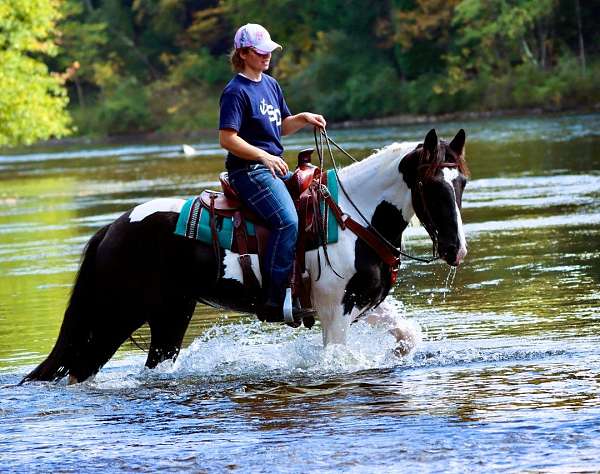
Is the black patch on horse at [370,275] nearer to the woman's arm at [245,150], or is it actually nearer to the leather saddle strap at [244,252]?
the leather saddle strap at [244,252]

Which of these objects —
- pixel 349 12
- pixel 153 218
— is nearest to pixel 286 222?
pixel 153 218

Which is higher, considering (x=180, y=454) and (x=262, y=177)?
(x=262, y=177)

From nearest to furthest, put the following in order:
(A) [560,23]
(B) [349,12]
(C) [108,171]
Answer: (C) [108,171]
(A) [560,23]
(B) [349,12]

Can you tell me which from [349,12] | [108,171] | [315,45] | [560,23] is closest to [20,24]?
[108,171]

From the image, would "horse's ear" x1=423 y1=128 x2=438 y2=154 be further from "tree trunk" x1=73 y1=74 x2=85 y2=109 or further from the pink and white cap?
"tree trunk" x1=73 y1=74 x2=85 y2=109

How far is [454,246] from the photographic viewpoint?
29.6ft

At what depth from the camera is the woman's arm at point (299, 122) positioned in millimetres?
9375

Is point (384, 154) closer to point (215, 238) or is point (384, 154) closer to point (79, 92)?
point (215, 238)

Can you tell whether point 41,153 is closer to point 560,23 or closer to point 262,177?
point 560,23

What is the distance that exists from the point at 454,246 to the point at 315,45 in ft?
260

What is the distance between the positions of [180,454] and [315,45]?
81074mm

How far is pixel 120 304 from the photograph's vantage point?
962 centimetres

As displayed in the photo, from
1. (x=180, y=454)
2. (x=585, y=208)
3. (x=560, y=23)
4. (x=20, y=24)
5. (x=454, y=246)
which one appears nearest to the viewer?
(x=180, y=454)

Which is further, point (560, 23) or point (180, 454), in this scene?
point (560, 23)
